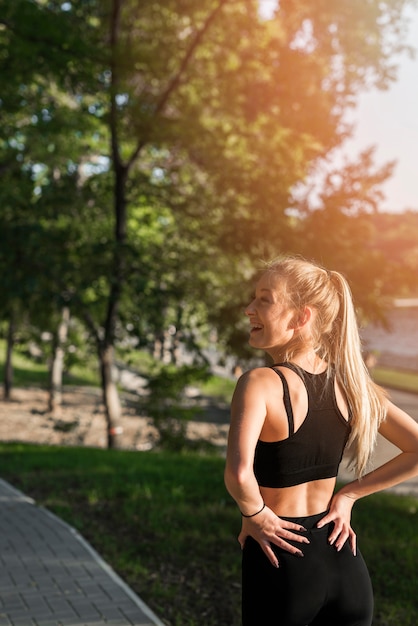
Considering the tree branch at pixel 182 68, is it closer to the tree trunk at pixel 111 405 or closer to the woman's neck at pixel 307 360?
the tree trunk at pixel 111 405

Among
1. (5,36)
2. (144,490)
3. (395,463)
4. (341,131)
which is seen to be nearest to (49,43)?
(5,36)

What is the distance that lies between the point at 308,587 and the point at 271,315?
35.8 inches

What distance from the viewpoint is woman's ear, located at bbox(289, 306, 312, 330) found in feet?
8.28

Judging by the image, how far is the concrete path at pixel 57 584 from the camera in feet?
15.6

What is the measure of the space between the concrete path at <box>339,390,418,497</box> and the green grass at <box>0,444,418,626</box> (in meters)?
0.85

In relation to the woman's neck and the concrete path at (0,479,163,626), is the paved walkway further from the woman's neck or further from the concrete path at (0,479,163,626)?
the woman's neck

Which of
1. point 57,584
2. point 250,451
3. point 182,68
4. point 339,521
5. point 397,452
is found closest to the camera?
point 250,451

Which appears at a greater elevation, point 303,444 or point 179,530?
point 303,444

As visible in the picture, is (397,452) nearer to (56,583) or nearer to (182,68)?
(182,68)

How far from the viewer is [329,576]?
2.48 metres

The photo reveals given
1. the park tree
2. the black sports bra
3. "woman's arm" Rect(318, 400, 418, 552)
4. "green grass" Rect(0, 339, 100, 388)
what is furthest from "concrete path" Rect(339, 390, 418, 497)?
"green grass" Rect(0, 339, 100, 388)

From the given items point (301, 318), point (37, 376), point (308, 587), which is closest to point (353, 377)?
point (301, 318)

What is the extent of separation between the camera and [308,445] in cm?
245

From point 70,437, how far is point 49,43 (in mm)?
12685
